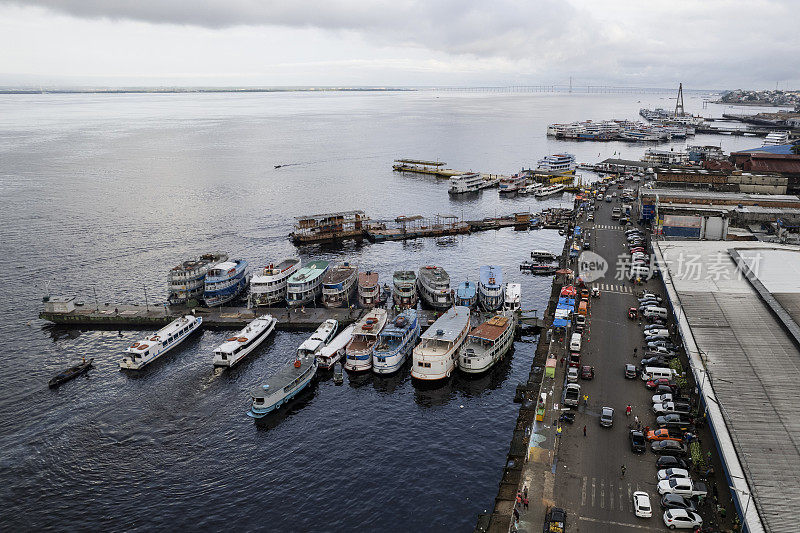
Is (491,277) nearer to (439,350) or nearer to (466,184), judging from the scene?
(439,350)

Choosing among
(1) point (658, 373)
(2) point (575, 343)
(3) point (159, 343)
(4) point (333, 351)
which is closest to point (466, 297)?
(2) point (575, 343)

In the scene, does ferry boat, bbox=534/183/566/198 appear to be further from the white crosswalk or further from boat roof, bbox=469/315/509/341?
boat roof, bbox=469/315/509/341

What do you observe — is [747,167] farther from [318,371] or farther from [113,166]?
[113,166]

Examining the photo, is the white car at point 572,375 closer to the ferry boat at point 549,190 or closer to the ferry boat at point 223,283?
the ferry boat at point 223,283

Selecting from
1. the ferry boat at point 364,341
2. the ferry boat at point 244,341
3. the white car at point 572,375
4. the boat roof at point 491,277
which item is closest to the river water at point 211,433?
the ferry boat at point 244,341

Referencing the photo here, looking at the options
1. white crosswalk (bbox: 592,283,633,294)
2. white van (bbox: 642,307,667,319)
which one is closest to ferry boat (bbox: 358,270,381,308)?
white crosswalk (bbox: 592,283,633,294)

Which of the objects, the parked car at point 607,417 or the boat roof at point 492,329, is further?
the boat roof at point 492,329

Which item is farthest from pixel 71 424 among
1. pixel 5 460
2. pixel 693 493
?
pixel 693 493
